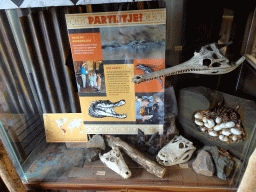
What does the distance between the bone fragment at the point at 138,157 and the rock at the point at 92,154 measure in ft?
0.35

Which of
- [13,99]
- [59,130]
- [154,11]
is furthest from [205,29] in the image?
[13,99]

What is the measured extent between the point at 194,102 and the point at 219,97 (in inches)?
5.7

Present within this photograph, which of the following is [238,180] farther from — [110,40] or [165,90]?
[110,40]

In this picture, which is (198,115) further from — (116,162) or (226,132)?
(116,162)

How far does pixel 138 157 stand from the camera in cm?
117

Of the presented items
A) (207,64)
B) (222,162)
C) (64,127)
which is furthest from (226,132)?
(64,127)

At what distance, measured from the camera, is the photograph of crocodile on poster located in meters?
0.92

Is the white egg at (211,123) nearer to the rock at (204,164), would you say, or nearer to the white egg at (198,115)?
the white egg at (198,115)

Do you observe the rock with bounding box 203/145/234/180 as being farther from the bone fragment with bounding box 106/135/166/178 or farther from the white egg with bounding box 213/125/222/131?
the bone fragment with bounding box 106/135/166/178

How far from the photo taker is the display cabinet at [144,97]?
86cm

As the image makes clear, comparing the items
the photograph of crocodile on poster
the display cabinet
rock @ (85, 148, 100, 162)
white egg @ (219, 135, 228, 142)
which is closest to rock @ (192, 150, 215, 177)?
the display cabinet

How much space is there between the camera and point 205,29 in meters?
0.85

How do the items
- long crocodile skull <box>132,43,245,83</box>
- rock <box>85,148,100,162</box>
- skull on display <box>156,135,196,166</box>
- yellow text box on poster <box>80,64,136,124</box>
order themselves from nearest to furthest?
long crocodile skull <box>132,43,245,83</box> < yellow text box on poster <box>80,64,136,124</box> < skull on display <box>156,135,196,166</box> < rock <box>85,148,100,162</box>

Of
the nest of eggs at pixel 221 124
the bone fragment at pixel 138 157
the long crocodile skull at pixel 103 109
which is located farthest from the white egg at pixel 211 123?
the long crocodile skull at pixel 103 109
